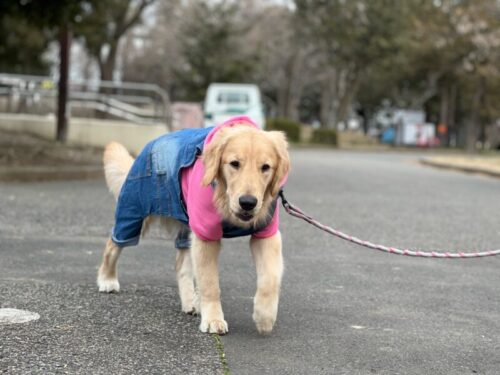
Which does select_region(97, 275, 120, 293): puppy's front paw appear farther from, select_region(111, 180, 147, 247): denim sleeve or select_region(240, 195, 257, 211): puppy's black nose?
select_region(240, 195, 257, 211): puppy's black nose

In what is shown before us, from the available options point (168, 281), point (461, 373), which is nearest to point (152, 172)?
point (168, 281)

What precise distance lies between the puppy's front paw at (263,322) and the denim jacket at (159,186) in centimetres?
46

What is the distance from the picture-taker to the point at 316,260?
6.87m

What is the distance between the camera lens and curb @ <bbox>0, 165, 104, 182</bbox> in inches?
473

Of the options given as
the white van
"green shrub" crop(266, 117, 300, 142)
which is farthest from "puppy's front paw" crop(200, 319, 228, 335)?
"green shrub" crop(266, 117, 300, 142)

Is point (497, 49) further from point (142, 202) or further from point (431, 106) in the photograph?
point (142, 202)

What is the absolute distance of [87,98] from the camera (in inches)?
826

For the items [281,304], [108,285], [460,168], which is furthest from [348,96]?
[108,285]

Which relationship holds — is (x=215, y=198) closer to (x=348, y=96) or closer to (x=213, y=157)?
(x=213, y=157)

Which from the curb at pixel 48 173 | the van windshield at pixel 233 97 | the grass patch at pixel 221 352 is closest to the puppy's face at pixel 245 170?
the grass patch at pixel 221 352

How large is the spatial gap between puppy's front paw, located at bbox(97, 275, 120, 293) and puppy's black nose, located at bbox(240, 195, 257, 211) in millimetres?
1678

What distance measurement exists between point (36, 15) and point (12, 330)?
10964mm

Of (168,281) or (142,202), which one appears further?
(168,281)

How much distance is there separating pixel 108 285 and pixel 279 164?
173 centimetres
